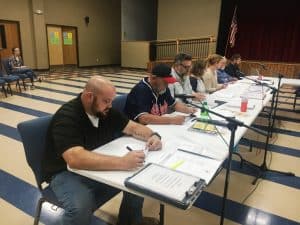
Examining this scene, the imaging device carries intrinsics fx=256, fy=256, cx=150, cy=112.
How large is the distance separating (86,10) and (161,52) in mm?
3919

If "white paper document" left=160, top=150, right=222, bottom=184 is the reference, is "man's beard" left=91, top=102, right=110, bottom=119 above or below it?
above

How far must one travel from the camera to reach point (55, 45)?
1080 cm

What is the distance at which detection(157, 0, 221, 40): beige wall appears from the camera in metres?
10.4

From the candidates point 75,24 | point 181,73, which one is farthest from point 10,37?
point 181,73

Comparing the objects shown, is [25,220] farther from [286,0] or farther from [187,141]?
[286,0]

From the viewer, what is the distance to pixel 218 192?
7.63ft

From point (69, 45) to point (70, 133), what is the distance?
1093cm

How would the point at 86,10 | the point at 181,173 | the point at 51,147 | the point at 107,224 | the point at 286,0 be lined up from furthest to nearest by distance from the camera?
the point at 86,10
the point at 286,0
the point at 107,224
the point at 51,147
the point at 181,173

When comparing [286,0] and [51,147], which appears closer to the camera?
[51,147]

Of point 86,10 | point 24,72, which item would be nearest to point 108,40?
point 86,10

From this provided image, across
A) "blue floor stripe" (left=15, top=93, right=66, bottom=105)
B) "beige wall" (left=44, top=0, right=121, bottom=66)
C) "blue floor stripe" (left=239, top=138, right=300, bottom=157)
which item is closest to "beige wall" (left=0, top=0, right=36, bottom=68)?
"beige wall" (left=44, top=0, right=121, bottom=66)

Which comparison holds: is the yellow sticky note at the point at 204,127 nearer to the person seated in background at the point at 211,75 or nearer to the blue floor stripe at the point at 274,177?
the blue floor stripe at the point at 274,177

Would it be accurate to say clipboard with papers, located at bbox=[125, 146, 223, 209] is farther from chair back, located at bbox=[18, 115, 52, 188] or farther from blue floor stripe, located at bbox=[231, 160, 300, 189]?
blue floor stripe, located at bbox=[231, 160, 300, 189]

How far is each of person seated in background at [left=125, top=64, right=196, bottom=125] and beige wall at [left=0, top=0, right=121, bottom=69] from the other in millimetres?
8724
